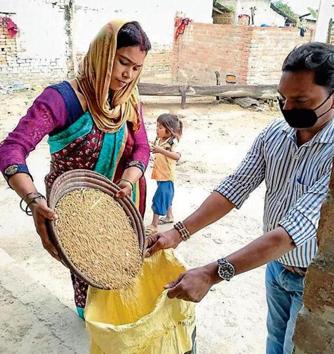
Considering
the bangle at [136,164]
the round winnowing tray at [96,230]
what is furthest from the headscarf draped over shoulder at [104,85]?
the round winnowing tray at [96,230]

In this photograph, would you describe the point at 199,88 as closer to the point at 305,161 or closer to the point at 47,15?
the point at 47,15

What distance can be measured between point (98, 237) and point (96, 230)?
0.03 meters

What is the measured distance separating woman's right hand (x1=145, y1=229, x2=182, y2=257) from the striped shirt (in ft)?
0.90

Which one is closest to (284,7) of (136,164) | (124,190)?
(136,164)

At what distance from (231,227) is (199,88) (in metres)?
6.53

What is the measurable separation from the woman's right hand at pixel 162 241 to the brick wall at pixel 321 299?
0.91 meters

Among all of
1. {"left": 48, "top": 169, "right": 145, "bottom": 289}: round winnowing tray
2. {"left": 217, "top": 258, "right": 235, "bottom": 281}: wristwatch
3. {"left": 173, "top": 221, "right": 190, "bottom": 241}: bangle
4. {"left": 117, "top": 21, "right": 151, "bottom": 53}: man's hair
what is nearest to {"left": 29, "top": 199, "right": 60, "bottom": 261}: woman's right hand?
{"left": 48, "top": 169, "right": 145, "bottom": 289}: round winnowing tray

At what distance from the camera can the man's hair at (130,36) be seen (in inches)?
76.9

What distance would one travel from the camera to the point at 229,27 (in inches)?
438

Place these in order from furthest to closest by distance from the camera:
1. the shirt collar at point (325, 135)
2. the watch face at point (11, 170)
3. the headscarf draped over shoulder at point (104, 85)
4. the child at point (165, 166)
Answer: the child at point (165, 166), the headscarf draped over shoulder at point (104, 85), the watch face at point (11, 170), the shirt collar at point (325, 135)

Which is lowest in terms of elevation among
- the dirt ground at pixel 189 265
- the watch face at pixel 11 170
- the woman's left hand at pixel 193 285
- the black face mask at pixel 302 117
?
the dirt ground at pixel 189 265

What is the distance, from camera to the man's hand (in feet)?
4.60

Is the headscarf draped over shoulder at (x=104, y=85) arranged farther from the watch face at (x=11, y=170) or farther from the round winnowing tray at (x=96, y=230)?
the watch face at (x=11, y=170)

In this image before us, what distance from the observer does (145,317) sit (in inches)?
55.8
